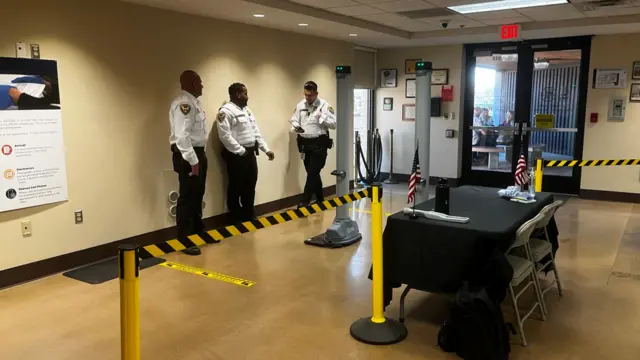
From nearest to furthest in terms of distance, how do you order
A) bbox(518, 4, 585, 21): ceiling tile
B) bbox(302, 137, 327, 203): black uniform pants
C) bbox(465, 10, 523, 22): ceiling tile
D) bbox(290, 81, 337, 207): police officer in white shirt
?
bbox(518, 4, 585, 21): ceiling tile → bbox(465, 10, 523, 22): ceiling tile → bbox(290, 81, 337, 207): police officer in white shirt → bbox(302, 137, 327, 203): black uniform pants

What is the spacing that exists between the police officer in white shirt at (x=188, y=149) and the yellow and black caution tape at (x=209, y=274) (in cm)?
28

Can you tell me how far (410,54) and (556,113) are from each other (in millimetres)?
2567

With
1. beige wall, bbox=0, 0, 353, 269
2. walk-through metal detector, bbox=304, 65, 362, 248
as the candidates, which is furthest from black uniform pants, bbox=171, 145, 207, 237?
walk-through metal detector, bbox=304, 65, 362, 248

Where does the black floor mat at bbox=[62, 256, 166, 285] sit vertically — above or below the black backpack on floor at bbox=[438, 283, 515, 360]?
below

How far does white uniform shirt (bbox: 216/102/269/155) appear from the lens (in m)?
5.73

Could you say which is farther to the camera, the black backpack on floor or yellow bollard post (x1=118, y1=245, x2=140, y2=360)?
the black backpack on floor

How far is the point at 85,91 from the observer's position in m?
4.69

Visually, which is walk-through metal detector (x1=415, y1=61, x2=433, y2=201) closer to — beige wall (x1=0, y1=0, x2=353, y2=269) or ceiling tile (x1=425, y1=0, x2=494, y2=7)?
ceiling tile (x1=425, y1=0, x2=494, y2=7)

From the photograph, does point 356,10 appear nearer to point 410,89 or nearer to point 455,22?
point 455,22

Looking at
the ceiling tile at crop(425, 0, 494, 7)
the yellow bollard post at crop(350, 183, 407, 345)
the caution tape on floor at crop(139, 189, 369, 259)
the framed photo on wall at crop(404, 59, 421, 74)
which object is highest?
the ceiling tile at crop(425, 0, 494, 7)

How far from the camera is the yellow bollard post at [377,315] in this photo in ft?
10.6

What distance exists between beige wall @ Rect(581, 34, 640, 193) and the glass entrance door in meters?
0.15

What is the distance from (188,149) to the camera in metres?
5.04

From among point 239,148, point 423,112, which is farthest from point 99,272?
point 423,112
